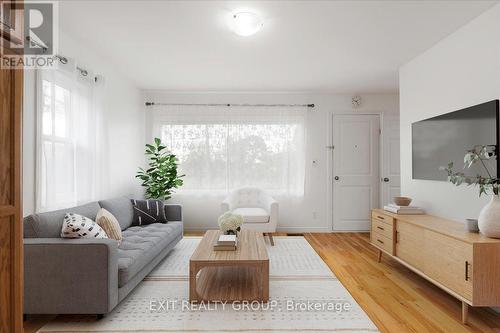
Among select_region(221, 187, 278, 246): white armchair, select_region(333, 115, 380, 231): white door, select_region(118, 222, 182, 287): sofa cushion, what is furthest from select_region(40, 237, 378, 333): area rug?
select_region(333, 115, 380, 231): white door

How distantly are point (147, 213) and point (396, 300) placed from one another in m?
3.01

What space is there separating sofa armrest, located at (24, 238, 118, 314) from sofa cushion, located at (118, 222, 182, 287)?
0.22 m

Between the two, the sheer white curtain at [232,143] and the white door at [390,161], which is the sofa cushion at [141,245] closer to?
the sheer white curtain at [232,143]

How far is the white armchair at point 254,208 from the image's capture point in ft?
14.8

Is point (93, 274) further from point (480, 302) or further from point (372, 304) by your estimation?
point (480, 302)

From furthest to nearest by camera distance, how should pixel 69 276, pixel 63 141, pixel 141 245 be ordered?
1. pixel 63 141
2. pixel 141 245
3. pixel 69 276

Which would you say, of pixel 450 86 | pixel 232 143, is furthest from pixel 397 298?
pixel 232 143

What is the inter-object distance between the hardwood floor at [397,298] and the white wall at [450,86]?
2.56 ft

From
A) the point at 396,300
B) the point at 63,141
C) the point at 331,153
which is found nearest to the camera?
the point at 396,300

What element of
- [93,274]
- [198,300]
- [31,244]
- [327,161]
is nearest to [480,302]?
[198,300]

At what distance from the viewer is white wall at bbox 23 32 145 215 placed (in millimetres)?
2664

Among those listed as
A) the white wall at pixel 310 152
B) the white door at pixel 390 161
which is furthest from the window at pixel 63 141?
the white door at pixel 390 161

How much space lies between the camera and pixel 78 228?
96.9 inches

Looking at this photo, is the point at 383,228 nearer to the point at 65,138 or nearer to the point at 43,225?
the point at 43,225
